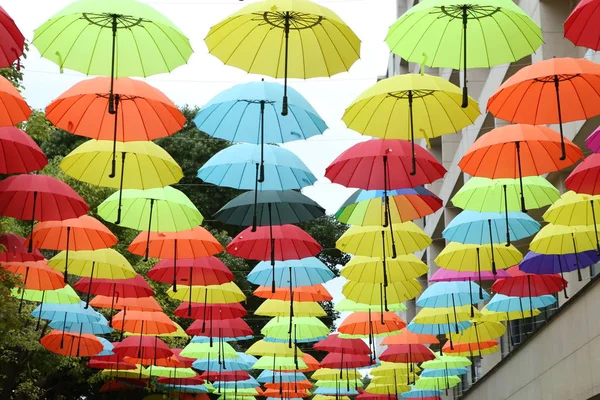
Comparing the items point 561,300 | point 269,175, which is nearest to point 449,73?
point 561,300

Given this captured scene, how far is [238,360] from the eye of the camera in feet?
71.3

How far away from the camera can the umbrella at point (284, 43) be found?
30.2 feet

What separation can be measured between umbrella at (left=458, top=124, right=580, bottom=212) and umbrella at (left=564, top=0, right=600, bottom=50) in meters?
2.21

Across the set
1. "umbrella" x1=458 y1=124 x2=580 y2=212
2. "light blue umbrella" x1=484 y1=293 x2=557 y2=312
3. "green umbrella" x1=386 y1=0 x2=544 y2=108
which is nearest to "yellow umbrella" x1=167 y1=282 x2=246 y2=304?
"light blue umbrella" x1=484 y1=293 x2=557 y2=312

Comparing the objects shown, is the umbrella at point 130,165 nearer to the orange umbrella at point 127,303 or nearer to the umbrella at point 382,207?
the umbrella at point 382,207

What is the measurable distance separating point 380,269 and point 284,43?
18.7 ft

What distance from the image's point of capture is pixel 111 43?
9586 mm

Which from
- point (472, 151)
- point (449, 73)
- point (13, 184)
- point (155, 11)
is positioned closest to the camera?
point (155, 11)

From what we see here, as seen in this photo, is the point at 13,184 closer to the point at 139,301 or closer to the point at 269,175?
the point at 269,175

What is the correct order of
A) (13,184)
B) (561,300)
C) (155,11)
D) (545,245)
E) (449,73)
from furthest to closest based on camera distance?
(449,73), (561,300), (545,245), (13,184), (155,11)

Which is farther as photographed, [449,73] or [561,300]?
[449,73]

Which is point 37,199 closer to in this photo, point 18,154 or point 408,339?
point 18,154

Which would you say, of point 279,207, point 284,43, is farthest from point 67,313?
point 284,43

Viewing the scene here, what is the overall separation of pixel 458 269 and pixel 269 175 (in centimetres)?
363
